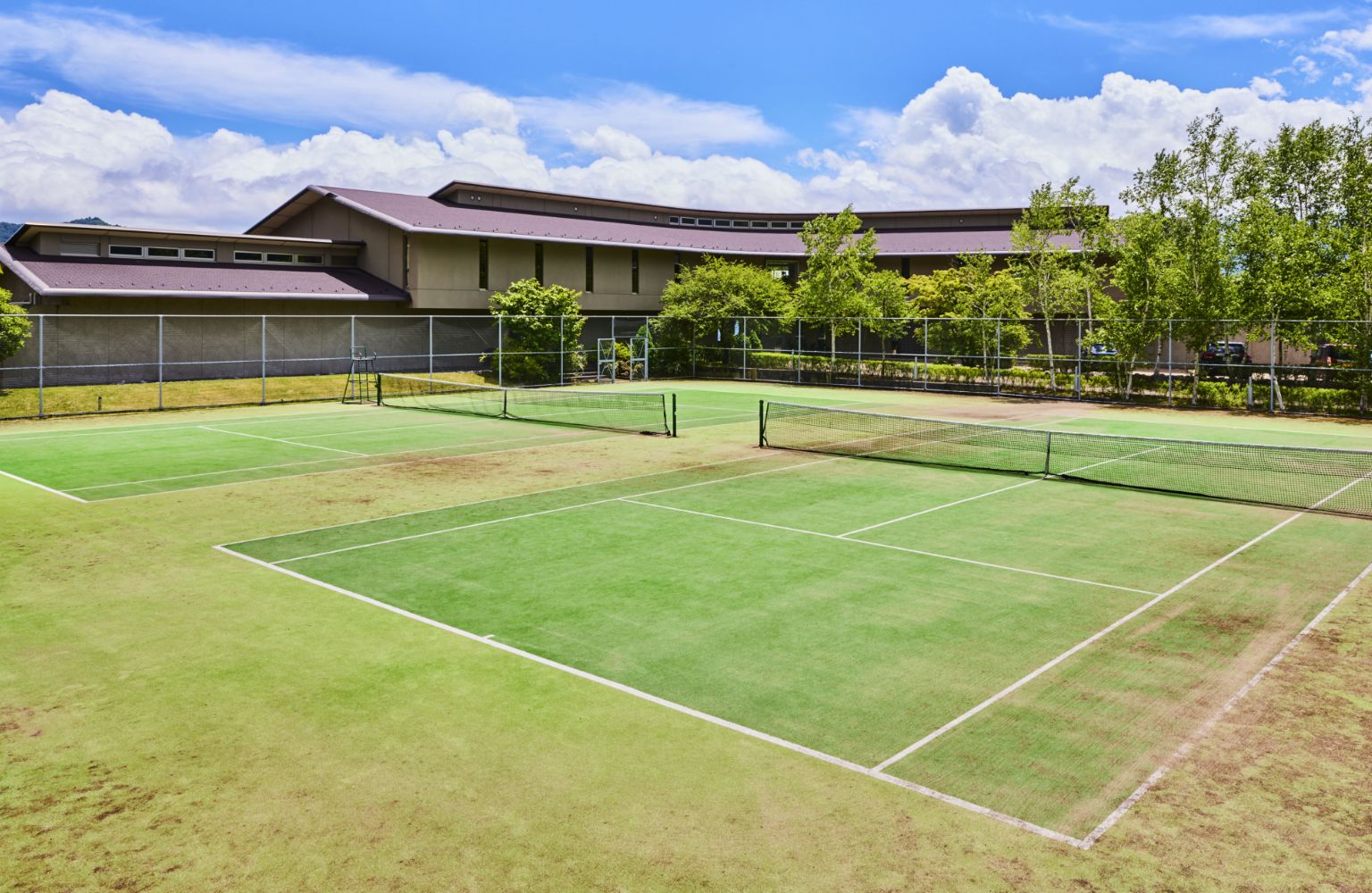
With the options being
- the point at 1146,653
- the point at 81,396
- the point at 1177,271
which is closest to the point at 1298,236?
the point at 1177,271

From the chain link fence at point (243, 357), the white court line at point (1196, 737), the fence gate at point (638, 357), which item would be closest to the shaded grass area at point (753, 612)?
the white court line at point (1196, 737)

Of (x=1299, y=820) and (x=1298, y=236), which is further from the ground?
(x=1298, y=236)

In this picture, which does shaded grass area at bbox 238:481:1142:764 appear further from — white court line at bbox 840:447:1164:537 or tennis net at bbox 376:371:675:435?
tennis net at bbox 376:371:675:435

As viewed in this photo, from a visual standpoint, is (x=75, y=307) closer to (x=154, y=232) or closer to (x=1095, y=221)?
(x=154, y=232)

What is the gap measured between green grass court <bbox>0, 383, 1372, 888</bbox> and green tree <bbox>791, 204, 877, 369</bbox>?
2830 centimetres

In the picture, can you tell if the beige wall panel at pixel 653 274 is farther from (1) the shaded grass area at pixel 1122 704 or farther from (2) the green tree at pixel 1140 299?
(1) the shaded grass area at pixel 1122 704

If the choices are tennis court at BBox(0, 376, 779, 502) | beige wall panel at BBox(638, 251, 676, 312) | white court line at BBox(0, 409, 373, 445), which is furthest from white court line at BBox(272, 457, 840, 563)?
beige wall panel at BBox(638, 251, 676, 312)

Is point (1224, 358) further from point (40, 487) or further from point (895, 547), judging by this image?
point (40, 487)

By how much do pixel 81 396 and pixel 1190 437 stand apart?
35.7 meters

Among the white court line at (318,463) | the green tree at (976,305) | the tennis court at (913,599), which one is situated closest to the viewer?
the tennis court at (913,599)

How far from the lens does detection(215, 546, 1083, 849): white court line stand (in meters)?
6.39

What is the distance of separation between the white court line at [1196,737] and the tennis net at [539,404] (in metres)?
17.6

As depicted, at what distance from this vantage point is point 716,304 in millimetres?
50938

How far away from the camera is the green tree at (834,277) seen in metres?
49.3
